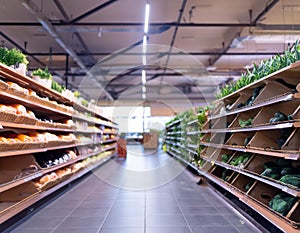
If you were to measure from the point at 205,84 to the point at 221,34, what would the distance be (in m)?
6.91

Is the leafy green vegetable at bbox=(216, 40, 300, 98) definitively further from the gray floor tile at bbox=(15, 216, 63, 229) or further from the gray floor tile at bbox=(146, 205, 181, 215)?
the gray floor tile at bbox=(15, 216, 63, 229)

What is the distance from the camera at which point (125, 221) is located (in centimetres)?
328

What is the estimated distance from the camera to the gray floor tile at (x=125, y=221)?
314cm

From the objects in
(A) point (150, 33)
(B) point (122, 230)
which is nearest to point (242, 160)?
(B) point (122, 230)

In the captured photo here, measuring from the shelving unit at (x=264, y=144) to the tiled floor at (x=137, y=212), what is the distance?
0.36 m

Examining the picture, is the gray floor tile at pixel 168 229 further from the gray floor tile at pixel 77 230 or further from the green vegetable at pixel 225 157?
the green vegetable at pixel 225 157

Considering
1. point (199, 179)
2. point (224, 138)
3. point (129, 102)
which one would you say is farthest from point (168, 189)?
point (129, 102)

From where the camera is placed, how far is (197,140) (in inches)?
251

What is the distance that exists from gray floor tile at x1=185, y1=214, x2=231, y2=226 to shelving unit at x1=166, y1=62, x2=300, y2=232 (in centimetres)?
35

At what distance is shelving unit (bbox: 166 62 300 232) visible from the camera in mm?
2464

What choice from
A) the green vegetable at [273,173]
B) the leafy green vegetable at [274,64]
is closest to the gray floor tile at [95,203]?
the green vegetable at [273,173]

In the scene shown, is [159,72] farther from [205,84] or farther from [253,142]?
[253,142]

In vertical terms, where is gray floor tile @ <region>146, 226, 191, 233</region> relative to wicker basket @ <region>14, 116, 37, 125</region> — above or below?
below

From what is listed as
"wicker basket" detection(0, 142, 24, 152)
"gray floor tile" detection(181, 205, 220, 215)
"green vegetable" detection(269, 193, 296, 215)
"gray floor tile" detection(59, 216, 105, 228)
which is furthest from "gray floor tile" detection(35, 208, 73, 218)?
"green vegetable" detection(269, 193, 296, 215)
